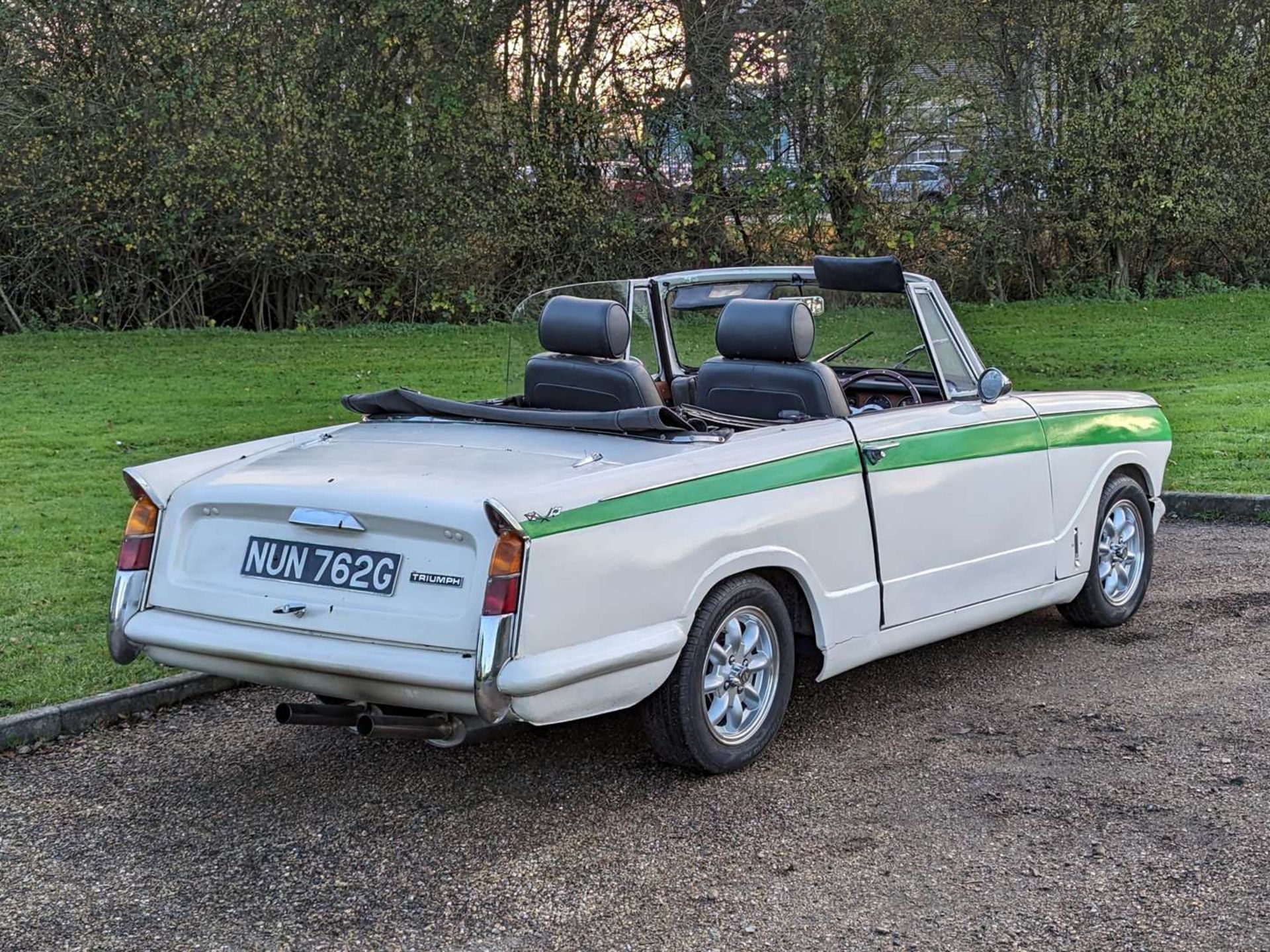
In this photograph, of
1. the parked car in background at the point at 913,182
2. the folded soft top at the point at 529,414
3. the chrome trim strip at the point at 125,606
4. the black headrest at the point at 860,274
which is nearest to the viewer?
the chrome trim strip at the point at 125,606

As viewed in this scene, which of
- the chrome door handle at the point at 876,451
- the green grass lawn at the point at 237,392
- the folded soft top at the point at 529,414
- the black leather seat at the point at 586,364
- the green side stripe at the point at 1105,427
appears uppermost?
the black leather seat at the point at 586,364

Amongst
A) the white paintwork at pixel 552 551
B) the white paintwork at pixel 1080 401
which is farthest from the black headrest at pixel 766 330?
the white paintwork at pixel 1080 401

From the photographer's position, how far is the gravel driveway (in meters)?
4.00

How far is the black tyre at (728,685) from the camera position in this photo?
4.88 metres

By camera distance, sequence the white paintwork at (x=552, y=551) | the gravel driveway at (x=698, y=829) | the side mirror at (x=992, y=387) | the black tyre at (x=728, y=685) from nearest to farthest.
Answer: the gravel driveway at (x=698, y=829) < the white paintwork at (x=552, y=551) < the black tyre at (x=728, y=685) < the side mirror at (x=992, y=387)

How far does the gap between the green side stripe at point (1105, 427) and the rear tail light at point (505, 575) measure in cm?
287

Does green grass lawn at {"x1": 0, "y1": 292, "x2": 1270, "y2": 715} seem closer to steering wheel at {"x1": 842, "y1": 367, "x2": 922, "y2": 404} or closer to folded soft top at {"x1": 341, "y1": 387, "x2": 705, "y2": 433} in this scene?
steering wheel at {"x1": 842, "y1": 367, "x2": 922, "y2": 404}

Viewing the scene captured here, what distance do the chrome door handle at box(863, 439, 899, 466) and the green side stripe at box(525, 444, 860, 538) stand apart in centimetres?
5

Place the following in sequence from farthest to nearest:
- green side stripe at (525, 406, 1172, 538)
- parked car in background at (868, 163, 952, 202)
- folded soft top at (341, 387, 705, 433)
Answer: parked car in background at (868, 163, 952, 202)
folded soft top at (341, 387, 705, 433)
green side stripe at (525, 406, 1172, 538)

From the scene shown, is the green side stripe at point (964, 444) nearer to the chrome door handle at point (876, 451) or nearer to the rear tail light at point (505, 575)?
the chrome door handle at point (876, 451)

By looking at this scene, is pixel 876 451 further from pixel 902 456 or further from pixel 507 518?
pixel 507 518

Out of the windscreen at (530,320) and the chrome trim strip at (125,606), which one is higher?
the windscreen at (530,320)

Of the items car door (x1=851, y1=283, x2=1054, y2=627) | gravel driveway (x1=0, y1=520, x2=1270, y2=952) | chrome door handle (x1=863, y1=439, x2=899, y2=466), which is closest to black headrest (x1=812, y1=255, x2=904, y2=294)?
car door (x1=851, y1=283, x2=1054, y2=627)

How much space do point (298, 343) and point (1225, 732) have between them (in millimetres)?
15068
